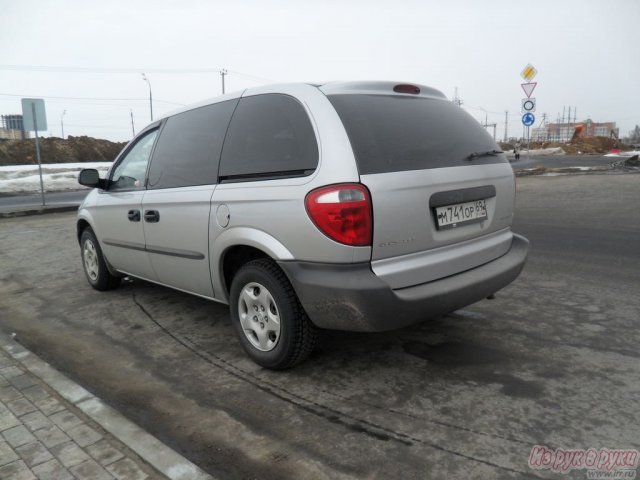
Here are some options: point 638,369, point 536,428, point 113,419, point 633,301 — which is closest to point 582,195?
point 633,301

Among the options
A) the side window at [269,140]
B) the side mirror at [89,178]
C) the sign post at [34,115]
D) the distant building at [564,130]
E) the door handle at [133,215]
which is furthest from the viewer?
the distant building at [564,130]

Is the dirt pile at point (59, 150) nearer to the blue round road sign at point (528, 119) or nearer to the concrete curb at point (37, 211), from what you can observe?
the concrete curb at point (37, 211)

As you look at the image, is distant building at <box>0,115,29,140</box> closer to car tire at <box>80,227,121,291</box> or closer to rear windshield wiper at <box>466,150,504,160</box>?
car tire at <box>80,227,121,291</box>

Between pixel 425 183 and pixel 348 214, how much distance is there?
546mm

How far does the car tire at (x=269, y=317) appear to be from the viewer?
119 inches

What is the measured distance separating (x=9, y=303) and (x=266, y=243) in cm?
366

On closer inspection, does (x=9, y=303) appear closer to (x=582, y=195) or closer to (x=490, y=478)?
(x=490, y=478)

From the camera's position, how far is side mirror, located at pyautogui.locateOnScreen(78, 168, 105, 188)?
4.68 metres

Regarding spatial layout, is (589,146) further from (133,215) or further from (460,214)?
(133,215)

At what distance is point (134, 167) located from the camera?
4.57m

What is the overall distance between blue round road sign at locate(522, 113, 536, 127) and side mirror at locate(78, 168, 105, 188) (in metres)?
17.1

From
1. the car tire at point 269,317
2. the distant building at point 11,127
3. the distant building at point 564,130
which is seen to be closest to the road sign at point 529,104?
the car tire at point 269,317

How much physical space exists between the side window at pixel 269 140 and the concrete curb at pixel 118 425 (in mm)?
1587

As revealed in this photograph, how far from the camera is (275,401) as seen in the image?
2930mm
